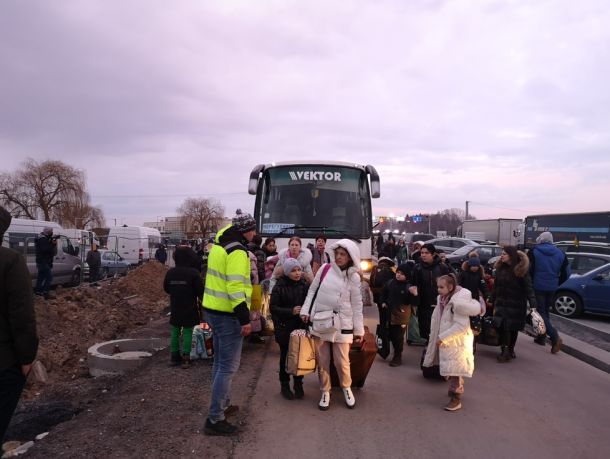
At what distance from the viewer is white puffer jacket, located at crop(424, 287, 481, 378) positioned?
5.28 m

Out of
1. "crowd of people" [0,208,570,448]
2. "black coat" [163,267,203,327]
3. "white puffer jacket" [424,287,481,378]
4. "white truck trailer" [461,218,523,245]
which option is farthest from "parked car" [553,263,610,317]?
"white truck trailer" [461,218,523,245]

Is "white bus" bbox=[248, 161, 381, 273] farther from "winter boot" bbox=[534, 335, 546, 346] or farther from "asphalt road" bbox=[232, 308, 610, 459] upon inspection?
"asphalt road" bbox=[232, 308, 610, 459]

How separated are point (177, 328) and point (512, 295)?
506 cm

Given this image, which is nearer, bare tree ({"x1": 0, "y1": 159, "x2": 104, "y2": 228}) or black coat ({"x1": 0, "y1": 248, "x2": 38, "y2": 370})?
black coat ({"x1": 0, "y1": 248, "x2": 38, "y2": 370})

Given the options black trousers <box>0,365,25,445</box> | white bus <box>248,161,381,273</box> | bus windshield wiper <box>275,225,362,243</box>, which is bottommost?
black trousers <box>0,365,25,445</box>

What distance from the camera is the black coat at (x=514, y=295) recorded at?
24.1ft

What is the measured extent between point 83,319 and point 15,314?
9.87 m

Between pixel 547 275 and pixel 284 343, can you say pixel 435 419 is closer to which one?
pixel 284 343

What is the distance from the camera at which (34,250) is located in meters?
16.0

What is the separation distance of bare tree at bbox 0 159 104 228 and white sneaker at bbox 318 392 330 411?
55088 mm

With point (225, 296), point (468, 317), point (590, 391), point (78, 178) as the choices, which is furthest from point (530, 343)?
point (78, 178)

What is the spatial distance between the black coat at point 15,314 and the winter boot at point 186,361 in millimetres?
3716

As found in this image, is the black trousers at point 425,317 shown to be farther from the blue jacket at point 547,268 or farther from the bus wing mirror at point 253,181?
the bus wing mirror at point 253,181

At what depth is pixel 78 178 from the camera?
54.8 meters
